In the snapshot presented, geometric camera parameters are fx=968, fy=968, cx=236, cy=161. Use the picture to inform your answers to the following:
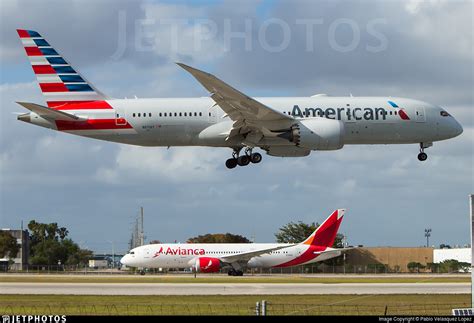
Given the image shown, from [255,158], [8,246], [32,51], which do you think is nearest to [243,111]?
[255,158]

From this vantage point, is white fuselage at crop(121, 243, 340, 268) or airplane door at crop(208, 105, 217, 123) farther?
white fuselage at crop(121, 243, 340, 268)

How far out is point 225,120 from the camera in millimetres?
67188

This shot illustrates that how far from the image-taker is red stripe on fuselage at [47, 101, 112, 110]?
6850cm

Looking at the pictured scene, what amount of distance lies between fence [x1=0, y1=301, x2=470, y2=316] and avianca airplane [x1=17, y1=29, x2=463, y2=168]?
21.1m

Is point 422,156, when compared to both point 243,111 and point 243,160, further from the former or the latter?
point 243,111

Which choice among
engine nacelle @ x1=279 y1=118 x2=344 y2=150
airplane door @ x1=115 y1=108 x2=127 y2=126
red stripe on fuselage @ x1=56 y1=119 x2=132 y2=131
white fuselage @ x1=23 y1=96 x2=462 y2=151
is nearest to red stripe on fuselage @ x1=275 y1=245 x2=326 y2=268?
white fuselage @ x1=23 y1=96 x2=462 y2=151

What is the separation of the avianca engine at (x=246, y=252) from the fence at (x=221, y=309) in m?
55.9

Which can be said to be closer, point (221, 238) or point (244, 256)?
point (244, 256)

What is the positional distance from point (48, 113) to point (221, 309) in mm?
28113

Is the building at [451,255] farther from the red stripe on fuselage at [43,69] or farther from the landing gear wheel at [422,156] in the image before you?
the red stripe on fuselage at [43,69]

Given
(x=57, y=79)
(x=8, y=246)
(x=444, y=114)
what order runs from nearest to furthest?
(x=444, y=114)
(x=57, y=79)
(x=8, y=246)

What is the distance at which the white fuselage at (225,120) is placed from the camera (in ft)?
216

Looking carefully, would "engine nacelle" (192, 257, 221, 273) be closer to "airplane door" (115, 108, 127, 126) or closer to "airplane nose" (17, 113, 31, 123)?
"airplane door" (115, 108, 127, 126)

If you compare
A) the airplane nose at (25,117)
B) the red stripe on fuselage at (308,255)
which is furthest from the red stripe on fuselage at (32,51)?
the red stripe on fuselage at (308,255)
